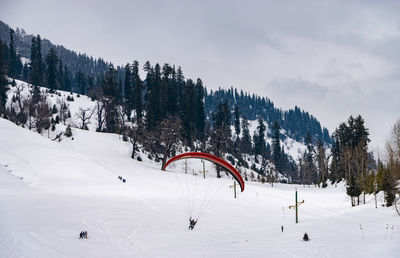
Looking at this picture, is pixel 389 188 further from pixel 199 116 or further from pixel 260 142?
pixel 260 142

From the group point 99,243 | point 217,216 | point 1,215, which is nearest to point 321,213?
point 217,216

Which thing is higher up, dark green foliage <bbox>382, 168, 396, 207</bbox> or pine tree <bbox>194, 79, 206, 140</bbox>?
pine tree <bbox>194, 79, 206, 140</bbox>

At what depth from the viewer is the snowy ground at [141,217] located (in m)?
14.1

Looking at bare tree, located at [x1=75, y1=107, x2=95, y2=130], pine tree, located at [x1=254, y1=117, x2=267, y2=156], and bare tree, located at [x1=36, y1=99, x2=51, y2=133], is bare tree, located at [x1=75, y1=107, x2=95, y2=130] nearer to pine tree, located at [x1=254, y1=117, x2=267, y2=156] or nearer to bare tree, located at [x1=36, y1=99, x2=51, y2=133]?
bare tree, located at [x1=36, y1=99, x2=51, y2=133]

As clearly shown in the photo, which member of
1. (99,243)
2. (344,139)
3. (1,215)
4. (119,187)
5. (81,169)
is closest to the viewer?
(99,243)

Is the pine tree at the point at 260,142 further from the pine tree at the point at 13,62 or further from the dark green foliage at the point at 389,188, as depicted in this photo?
the pine tree at the point at 13,62

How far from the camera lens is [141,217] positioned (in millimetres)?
21453

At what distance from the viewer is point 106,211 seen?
2173 centimetres

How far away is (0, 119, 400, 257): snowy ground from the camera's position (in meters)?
14.1

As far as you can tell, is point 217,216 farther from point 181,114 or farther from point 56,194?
point 181,114

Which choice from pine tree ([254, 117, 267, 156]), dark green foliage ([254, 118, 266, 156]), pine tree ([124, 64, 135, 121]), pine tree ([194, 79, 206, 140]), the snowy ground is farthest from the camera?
dark green foliage ([254, 118, 266, 156])

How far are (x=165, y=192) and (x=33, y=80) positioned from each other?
70409 millimetres

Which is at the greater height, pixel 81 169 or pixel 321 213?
pixel 81 169

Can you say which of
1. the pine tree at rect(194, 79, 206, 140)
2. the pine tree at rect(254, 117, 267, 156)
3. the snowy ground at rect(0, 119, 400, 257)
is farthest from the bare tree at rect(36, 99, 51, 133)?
the pine tree at rect(254, 117, 267, 156)
